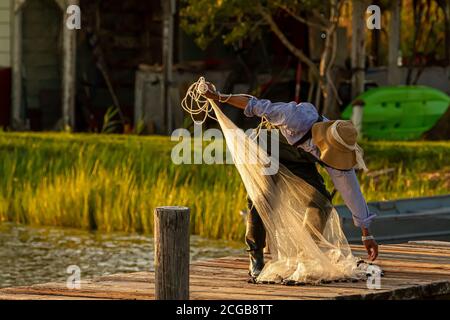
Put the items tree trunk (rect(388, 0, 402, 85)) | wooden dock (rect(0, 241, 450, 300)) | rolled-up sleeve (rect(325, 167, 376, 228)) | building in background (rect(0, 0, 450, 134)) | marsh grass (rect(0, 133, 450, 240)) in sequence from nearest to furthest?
wooden dock (rect(0, 241, 450, 300)) → rolled-up sleeve (rect(325, 167, 376, 228)) → marsh grass (rect(0, 133, 450, 240)) → building in background (rect(0, 0, 450, 134)) → tree trunk (rect(388, 0, 402, 85))

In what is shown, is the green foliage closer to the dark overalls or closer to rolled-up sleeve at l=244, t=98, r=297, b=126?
the dark overalls

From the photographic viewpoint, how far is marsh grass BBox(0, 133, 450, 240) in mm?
17734

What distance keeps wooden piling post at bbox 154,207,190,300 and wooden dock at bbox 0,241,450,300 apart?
33 centimetres

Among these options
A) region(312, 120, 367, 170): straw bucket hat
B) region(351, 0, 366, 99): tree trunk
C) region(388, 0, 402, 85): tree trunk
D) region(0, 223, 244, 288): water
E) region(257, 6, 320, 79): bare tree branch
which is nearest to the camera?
region(312, 120, 367, 170): straw bucket hat

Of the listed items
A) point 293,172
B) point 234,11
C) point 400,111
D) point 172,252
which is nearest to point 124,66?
point 234,11

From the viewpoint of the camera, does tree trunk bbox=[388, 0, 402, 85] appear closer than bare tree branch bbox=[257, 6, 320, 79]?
No

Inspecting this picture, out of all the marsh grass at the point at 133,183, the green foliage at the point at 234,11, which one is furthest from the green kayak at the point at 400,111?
the marsh grass at the point at 133,183

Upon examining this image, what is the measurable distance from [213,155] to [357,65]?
6635mm

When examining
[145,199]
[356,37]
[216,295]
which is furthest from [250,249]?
[356,37]

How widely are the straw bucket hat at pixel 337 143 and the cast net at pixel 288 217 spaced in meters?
0.25

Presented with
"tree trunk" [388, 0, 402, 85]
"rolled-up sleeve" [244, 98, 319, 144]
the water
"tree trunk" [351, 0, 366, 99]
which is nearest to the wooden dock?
"rolled-up sleeve" [244, 98, 319, 144]

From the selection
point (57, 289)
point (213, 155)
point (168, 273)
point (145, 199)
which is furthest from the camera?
point (213, 155)

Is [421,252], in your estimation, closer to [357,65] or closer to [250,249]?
[250,249]

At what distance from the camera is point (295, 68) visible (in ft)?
91.7
